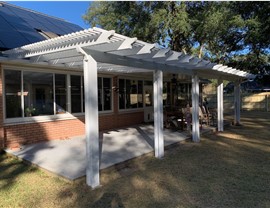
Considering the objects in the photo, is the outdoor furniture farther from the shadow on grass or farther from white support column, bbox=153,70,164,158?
the shadow on grass

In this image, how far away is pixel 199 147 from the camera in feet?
23.7

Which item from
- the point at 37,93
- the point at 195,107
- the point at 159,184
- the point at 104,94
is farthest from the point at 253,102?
the point at 159,184

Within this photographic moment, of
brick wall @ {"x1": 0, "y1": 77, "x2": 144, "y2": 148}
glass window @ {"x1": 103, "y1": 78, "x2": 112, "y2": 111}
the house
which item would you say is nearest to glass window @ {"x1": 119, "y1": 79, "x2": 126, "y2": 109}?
the house

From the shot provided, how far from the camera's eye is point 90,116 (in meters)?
4.23

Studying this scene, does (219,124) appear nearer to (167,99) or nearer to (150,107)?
(150,107)

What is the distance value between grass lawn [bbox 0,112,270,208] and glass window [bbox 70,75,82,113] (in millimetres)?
3155

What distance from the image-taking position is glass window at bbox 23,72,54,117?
7.30 m

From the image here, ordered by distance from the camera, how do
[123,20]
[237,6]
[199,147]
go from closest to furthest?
[199,147] → [123,20] → [237,6]

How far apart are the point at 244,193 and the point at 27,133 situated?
20.3ft

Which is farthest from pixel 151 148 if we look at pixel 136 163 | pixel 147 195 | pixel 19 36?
pixel 19 36

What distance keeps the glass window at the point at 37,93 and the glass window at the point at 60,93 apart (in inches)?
9.0

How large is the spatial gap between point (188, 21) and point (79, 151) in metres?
10.9

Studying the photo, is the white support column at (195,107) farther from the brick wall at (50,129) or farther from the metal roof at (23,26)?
the metal roof at (23,26)

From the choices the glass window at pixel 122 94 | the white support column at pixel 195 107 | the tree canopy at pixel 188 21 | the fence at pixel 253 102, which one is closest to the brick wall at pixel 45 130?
the glass window at pixel 122 94
